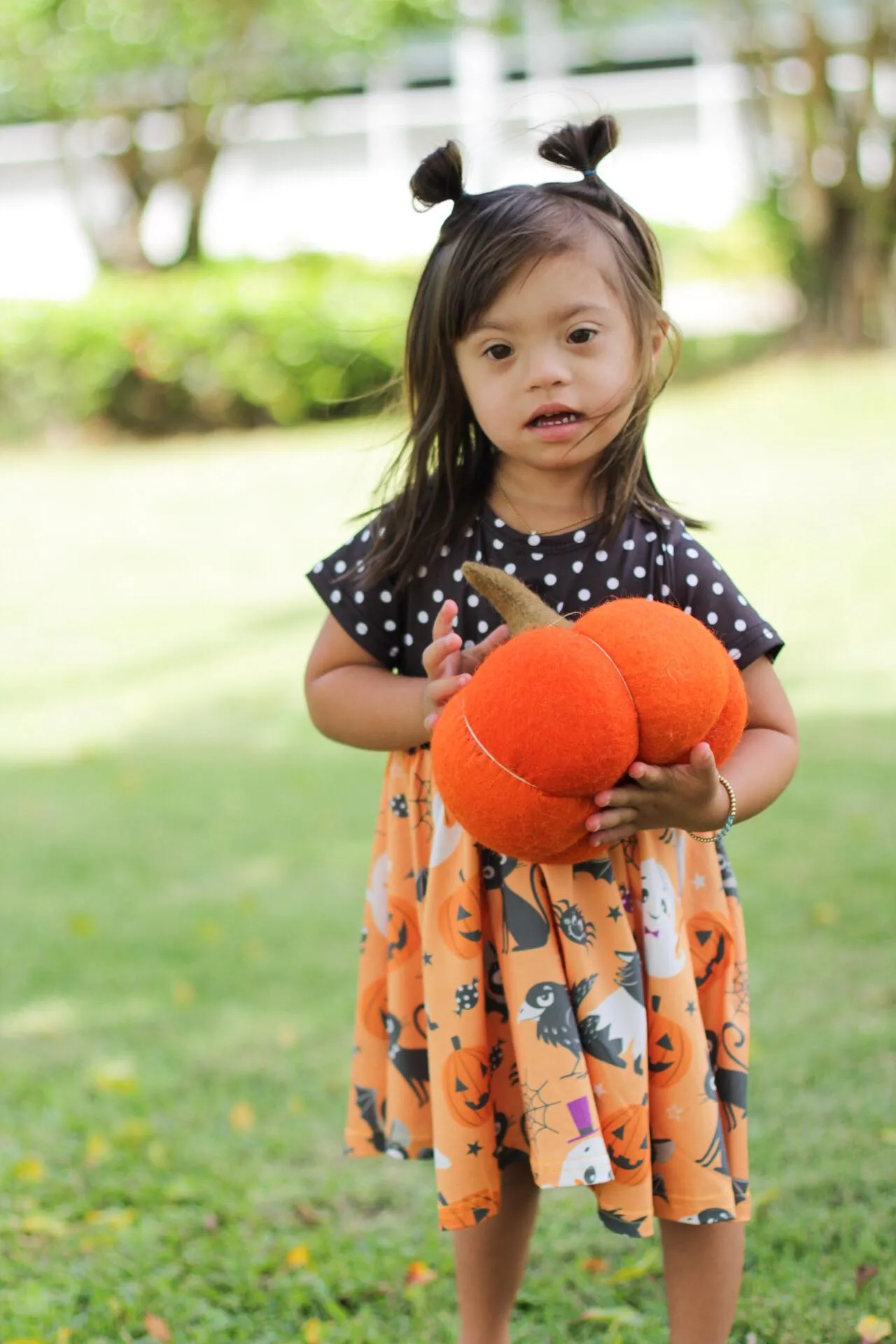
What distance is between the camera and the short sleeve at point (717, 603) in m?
2.04

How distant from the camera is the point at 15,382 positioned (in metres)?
14.7

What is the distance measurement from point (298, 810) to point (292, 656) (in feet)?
8.41

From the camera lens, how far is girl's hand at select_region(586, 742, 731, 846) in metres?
1.81

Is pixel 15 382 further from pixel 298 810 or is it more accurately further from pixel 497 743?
pixel 497 743

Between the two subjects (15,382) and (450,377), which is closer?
(450,377)

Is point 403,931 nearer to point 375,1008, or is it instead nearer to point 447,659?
point 375,1008

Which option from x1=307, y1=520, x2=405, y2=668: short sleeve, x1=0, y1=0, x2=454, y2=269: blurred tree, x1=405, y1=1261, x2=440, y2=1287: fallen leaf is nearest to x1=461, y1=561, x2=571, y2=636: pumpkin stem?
x1=307, y1=520, x2=405, y2=668: short sleeve

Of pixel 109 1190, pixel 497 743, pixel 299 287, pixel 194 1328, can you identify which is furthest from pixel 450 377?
pixel 299 287

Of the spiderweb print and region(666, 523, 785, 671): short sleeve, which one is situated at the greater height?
region(666, 523, 785, 671): short sleeve

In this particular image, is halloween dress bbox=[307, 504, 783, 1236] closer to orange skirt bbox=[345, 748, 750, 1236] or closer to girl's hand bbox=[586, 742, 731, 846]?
orange skirt bbox=[345, 748, 750, 1236]

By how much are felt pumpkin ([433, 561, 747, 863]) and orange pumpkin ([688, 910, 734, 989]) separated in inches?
13.7

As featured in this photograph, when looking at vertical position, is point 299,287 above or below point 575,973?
above

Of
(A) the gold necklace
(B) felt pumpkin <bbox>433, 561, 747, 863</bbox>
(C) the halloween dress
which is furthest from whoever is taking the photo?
(A) the gold necklace

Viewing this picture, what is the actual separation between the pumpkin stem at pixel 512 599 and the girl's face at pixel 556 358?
22 cm
